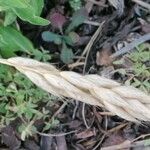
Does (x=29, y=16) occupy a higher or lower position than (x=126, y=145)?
higher

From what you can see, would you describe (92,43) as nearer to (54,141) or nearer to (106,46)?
(106,46)

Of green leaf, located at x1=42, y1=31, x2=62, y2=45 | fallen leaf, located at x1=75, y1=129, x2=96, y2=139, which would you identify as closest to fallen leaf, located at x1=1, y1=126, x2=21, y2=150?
fallen leaf, located at x1=75, y1=129, x2=96, y2=139

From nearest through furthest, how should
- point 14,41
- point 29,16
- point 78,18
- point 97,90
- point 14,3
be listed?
point 97,90 → point 14,3 → point 29,16 → point 14,41 → point 78,18

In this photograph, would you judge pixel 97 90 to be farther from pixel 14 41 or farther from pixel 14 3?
pixel 14 41

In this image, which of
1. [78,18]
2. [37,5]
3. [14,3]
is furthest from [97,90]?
[78,18]

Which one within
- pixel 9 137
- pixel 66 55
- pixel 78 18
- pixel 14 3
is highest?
pixel 14 3


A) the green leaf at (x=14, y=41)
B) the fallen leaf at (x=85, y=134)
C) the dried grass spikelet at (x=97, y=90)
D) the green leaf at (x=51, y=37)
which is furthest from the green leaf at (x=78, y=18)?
the dried grass spikelet at (x=97, y=90)

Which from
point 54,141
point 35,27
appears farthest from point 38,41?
point 54,141
